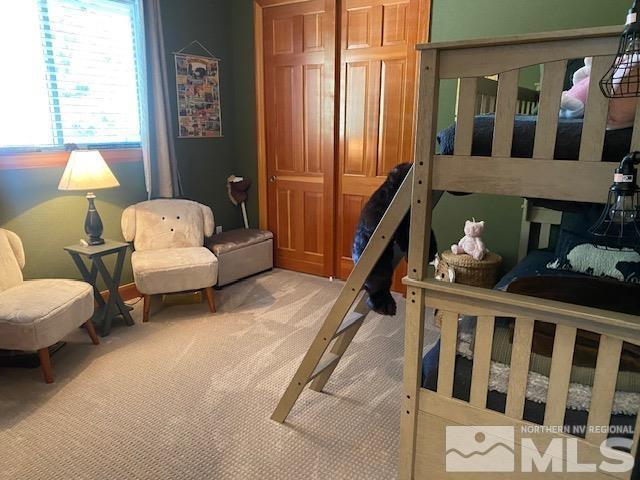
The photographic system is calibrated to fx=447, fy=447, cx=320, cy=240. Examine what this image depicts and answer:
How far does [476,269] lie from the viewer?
9.86ft

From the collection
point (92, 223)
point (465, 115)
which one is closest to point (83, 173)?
point (92, 223)

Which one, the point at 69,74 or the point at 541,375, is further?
the point at 69,74

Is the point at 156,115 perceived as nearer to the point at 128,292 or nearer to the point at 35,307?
the point at 128,292

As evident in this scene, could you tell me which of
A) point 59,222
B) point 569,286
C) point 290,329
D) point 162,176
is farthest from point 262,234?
point 569,286

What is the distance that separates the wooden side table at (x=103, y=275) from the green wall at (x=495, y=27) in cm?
239

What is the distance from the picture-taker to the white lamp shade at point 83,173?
2832 mm

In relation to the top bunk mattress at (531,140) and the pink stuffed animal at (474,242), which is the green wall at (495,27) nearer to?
the pink stuffed animal at (474,242)

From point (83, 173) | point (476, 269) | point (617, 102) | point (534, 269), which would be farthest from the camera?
point (476, 269)

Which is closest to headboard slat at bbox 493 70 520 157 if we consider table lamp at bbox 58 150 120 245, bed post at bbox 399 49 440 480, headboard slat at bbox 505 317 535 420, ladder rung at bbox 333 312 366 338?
bed post at bbox 399 49 440 480

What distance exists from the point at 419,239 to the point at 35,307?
2103 mm

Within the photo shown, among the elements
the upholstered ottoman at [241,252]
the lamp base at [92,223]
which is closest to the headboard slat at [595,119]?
the lamp base at [92,223]

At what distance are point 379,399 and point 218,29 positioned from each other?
3.59 meters

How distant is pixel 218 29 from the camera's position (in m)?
4.19

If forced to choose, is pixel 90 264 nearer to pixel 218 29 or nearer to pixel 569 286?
pixel 218 29
